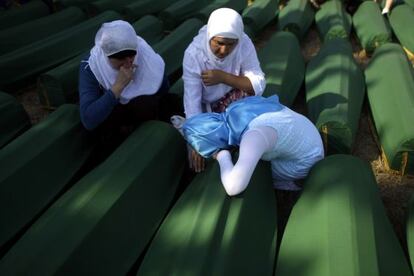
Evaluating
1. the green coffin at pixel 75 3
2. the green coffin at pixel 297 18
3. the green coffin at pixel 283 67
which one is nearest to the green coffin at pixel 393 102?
the green coffin at pixel 283 67

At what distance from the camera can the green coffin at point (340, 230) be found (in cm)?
160

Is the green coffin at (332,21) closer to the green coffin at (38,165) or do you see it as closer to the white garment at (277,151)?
the white garment at (277,151)

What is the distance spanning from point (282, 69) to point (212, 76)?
3.99 ft

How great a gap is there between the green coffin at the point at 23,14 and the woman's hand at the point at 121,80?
118 inches

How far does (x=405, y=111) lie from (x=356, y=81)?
0.65 m

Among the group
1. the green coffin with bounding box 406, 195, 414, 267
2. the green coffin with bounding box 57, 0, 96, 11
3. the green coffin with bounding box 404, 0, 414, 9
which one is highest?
the green coffin with bounding box 57, 0, 96, 11

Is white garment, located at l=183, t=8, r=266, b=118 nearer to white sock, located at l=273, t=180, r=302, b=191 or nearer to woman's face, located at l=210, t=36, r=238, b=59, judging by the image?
woman's face, located at l=210, t=36, r=238, b=59

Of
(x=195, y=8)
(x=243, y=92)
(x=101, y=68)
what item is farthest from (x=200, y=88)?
(x=195, y=8)

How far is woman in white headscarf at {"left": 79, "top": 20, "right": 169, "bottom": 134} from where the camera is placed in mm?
2289

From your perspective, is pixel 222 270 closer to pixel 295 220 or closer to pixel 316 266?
pixel 316 266

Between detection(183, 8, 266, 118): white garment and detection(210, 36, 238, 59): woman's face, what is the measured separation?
3 cm

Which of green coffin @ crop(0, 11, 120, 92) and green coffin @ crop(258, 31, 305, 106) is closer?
green coffin @ crop(258, 31, 305, 106)

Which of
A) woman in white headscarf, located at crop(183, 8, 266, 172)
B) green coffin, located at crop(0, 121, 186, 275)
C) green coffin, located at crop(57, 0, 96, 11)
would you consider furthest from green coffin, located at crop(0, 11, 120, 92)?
woman in white headscarf, located at crop(183, 8, 266, 172)

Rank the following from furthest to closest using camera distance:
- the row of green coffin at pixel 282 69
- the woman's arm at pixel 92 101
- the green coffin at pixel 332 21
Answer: the green coffin at pixel 332 21, the row of green coffin at pixel 282 69, the woman's arm at pixel 92 101
